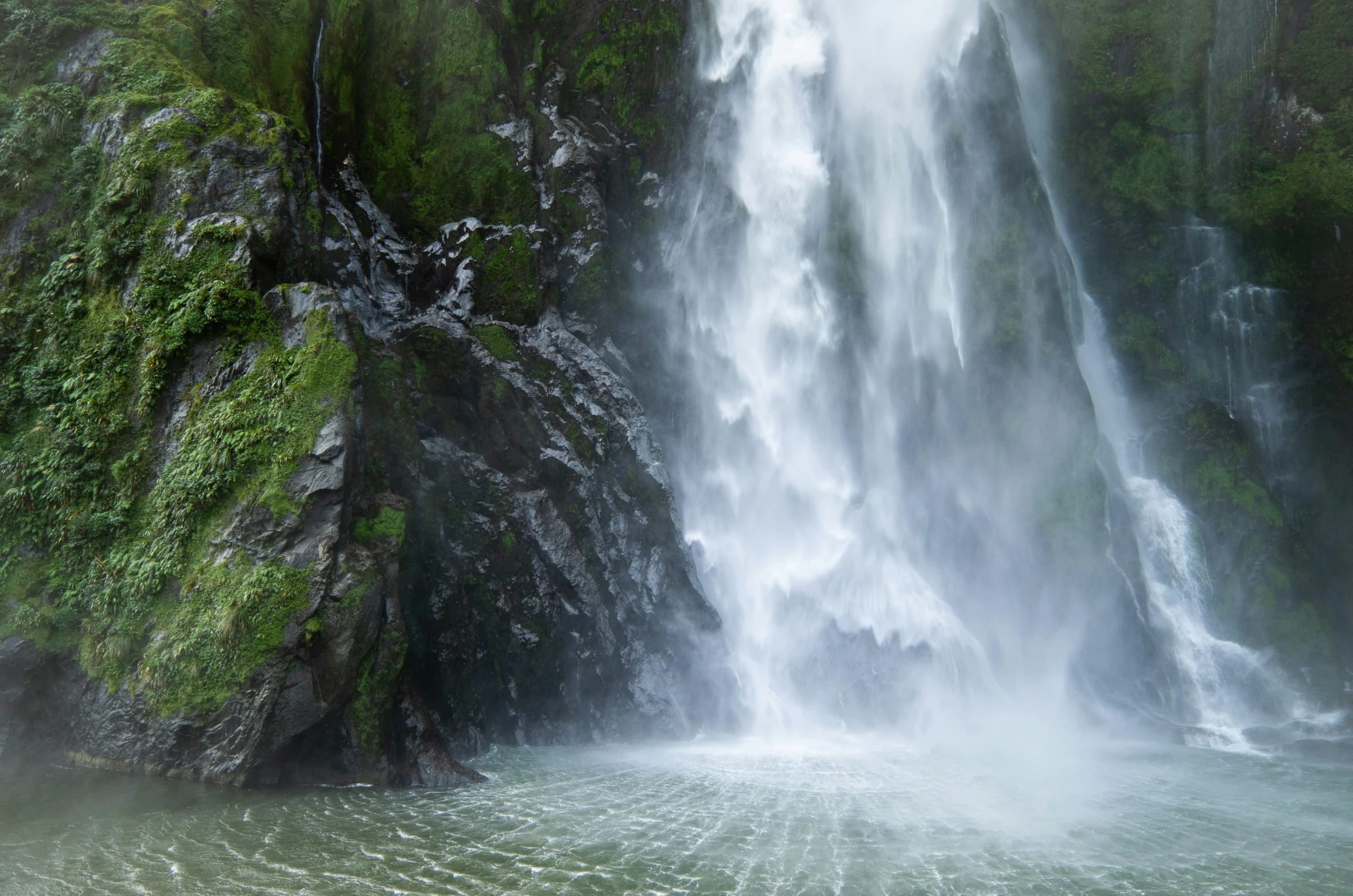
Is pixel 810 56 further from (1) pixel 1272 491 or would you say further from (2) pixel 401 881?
(2) pixel 401 881

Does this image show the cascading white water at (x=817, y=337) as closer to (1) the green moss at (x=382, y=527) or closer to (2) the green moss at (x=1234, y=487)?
(2) the green moss at (x=1234, y=487)

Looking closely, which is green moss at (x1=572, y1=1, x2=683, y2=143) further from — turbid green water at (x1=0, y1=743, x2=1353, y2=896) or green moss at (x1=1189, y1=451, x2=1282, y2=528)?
green moss at (x1=1189, y1=451, x2=1282, y2=528)

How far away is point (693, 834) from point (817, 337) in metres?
12.7

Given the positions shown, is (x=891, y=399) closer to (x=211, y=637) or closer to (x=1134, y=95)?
(x=1134, y=95)

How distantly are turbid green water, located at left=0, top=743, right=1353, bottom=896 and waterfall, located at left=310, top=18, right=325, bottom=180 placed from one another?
11.2 m

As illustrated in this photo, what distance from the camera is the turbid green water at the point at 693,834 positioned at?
675 cm

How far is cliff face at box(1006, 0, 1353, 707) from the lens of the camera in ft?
58.4

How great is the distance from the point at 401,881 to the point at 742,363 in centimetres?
1361

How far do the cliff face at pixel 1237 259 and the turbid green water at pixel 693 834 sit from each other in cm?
785

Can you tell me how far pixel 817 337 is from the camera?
1878cm

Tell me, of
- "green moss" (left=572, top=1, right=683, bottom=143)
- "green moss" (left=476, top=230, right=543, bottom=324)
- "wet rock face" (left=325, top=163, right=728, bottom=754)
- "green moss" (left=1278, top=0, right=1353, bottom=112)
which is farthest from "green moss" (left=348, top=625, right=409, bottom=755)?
"green moss" (left=1278, top=0, right=1353, bottom=112)

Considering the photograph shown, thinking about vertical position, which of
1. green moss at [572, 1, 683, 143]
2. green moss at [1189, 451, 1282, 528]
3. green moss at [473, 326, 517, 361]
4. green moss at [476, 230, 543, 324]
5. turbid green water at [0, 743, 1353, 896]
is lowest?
turbid green water at [0, 743, 1353, 896]

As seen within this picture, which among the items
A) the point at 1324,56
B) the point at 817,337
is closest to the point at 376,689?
the point at 817,337

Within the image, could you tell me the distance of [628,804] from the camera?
951 centimetres
